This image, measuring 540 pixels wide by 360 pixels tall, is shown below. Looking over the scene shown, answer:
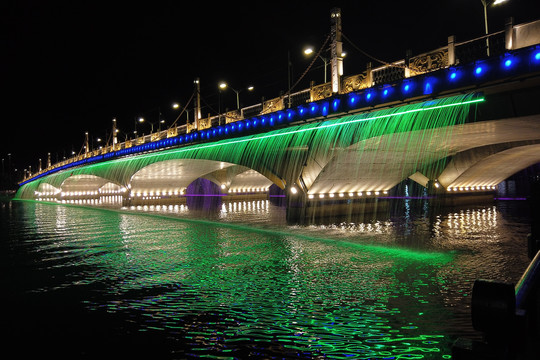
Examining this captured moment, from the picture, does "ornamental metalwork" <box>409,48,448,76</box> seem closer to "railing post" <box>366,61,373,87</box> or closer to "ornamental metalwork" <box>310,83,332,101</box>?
"railing post" <box>366,61,373,87</box>

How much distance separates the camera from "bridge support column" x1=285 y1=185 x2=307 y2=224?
23688 millimetres

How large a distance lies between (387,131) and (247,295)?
42.8 feet

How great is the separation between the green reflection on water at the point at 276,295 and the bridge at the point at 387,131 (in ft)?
21.1

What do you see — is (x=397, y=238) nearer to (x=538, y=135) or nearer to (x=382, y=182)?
(x=538, y=135)

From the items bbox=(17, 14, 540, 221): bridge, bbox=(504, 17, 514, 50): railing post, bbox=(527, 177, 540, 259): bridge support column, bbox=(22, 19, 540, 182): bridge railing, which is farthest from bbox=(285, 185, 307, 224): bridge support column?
bbox=(527, 177, 540, 259): bridge support column

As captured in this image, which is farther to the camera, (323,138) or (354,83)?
(323,138)

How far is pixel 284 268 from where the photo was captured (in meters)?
10.6

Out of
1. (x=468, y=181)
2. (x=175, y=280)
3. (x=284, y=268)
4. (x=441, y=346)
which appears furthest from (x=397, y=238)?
(x=468, y=181)

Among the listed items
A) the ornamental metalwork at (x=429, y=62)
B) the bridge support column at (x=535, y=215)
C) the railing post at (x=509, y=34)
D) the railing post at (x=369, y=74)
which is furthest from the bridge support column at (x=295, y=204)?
the bridge support column at (x=535, y=215)

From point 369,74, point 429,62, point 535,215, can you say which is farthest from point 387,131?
point 535,215

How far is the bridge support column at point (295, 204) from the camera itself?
2369 centimetres

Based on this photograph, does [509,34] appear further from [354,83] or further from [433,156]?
[433,156]

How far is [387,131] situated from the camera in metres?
18.6

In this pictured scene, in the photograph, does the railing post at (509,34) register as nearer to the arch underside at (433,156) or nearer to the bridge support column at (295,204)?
the arch underside at (433,156)
